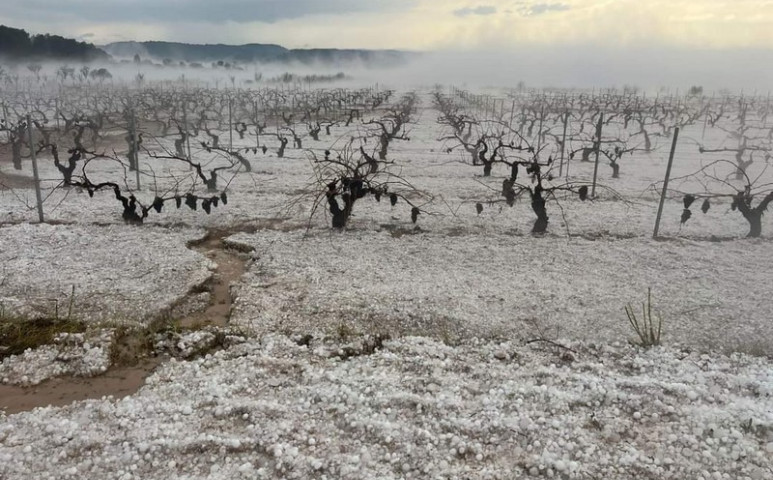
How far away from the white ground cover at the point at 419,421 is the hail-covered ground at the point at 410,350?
1 centimetres

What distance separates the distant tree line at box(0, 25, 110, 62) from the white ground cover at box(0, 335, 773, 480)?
6907 centimetres

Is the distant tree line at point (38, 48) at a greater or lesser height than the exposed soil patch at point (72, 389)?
greater

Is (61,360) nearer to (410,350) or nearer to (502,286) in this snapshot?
(410,350)

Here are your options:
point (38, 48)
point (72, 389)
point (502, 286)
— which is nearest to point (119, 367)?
point (72, 389)

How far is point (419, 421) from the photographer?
10.2 ft

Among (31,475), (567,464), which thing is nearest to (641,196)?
(567,464)

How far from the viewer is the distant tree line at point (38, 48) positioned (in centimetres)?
5762

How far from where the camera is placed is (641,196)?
29.7 feet

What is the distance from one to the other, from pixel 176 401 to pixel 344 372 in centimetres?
106

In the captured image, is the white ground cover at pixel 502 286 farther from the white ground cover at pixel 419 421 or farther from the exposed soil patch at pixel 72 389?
the exposed soil patch at pixel 72 389

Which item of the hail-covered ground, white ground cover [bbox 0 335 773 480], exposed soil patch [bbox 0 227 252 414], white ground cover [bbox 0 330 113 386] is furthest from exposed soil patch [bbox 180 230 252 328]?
white ground cover [bbox 0 335 773 480]

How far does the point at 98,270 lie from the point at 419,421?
391 cm

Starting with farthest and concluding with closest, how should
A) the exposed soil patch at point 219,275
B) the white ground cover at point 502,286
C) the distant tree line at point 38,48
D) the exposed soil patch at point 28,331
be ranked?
1. the distant tree line at point 38,48
2. the exposed soil patch at point 219,275
3. the white ground cover at point 502,286
4. the exposed soil patch at point 28,331

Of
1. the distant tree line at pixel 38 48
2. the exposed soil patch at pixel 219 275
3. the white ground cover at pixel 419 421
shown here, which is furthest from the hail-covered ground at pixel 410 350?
the distant tree line at pixel 38 48
